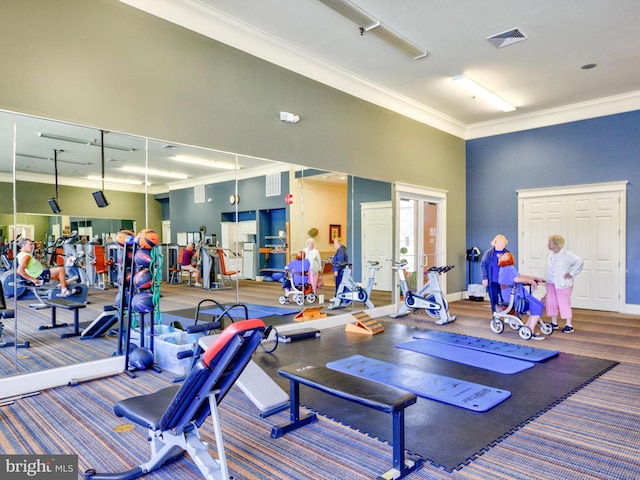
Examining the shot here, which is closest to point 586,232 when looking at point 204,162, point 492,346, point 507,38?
point 492,346

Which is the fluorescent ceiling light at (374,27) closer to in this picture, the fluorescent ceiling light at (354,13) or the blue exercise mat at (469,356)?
the fluorescent ceiling light at (354,13)

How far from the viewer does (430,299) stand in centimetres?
697

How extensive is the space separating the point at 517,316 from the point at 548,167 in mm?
3997

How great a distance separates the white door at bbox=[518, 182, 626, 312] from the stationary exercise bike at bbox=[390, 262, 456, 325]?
9.69 feet

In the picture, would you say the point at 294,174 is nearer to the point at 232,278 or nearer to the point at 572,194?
the point at 232,278

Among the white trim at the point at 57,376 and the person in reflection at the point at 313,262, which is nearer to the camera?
the white trim at the point at 57,376

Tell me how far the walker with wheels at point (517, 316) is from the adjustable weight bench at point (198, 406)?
4.76 m

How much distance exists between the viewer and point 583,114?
795 cm

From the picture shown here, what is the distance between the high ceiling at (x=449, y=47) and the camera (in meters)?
4.63

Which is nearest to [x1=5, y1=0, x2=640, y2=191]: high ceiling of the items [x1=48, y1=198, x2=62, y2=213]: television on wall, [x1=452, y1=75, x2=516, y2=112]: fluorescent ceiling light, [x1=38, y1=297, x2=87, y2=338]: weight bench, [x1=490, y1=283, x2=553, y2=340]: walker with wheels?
[x1=452, y1=75, x2=516, y2=112]: fluorescent ceiling light

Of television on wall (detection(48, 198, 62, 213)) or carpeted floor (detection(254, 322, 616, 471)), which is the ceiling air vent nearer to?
carpeted floor (detection(254, 322, 616, 471))

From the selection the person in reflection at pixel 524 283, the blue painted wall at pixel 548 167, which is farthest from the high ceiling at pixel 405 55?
the person in reflection at pixel 524 283

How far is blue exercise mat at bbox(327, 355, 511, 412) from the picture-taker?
336cm

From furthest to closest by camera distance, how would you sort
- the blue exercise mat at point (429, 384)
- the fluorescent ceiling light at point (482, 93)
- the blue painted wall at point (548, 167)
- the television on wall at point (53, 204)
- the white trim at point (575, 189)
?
the white trim at point (575, 189) < the blue painted wall at point (548, 167) < the fluorescent ceiling light at point (482, 93) < the television on wall at point (53, 204) < the blue exercise mat at point (429, 384)
